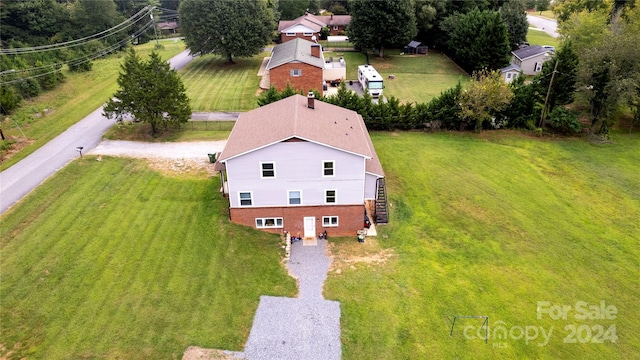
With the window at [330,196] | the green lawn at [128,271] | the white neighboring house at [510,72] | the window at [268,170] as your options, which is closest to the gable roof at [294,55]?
the green lawn at [128,271]

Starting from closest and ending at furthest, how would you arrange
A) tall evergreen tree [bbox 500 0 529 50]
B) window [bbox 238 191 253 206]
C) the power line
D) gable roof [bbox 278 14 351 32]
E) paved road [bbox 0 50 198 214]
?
1. window [bbox 238 191 253 206]
2. paved road [bbox 0 50 198 214]
3. the power line
4. tall evergreen tree [bbox 500 0 529 50]
5. gable roof [bbox 278 14 351 32]

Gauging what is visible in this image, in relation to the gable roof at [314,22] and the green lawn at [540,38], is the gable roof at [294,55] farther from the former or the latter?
the green lawn at [540,38]

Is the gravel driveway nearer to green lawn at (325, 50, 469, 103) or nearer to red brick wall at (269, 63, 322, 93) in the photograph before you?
red brick wall at (269, 63, 322, 93)

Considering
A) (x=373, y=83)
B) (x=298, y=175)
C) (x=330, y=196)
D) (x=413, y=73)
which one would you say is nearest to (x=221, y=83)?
(x=373, y=83)

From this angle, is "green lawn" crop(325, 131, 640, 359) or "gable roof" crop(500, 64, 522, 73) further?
"gable roof" crop(500, 64, 522, 73)

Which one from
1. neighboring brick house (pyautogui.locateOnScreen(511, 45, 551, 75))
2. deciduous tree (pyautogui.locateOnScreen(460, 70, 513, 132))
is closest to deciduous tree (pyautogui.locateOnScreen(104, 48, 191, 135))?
deciduous tree (pyautogui.locateOnScreen(460, 70, 513, 132))

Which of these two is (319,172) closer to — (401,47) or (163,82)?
(163,82)

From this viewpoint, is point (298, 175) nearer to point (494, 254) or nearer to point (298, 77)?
point (494, 254)
